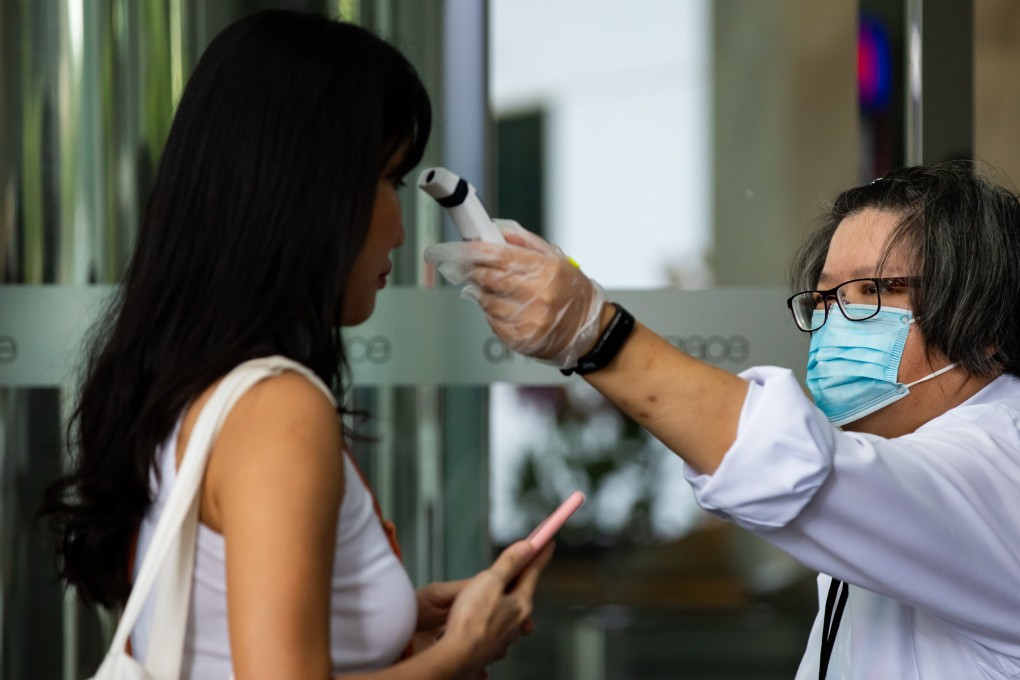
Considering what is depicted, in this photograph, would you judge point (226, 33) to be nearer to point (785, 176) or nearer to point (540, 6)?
point (540, 6)

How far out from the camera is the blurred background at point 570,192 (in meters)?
2.50


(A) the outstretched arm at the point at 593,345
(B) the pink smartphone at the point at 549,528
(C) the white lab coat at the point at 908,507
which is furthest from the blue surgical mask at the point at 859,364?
(B) the pink smartphone at the point at 549,528

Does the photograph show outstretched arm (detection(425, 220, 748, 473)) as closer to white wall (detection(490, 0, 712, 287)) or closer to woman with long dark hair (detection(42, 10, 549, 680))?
woman with long dark hair (detection(42, 10, 549, 680))

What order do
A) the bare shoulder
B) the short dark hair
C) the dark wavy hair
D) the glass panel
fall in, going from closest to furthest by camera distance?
the bare shoulder, the dark wavy hair, the short dark hair, the glass panel

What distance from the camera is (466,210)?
1.23 metres

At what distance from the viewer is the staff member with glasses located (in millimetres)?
1202

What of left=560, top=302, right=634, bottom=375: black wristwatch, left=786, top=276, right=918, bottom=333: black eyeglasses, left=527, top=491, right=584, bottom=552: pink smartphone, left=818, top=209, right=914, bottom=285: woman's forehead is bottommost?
left=527, top=491, right=584, bottom=552: pink smartphone

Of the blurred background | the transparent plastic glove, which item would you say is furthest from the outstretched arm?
the blurred background

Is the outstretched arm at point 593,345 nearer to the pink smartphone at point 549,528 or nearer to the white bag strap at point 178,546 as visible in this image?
the pink smartphone at point 549,528

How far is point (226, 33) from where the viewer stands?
1154 millimetres

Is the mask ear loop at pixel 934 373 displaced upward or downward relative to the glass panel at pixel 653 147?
downward

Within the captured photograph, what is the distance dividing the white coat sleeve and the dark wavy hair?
46 centimetres

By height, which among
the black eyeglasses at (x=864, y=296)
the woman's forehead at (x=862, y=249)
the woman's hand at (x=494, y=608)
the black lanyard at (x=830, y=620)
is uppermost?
the woman's forehead at (x=862, y=249)

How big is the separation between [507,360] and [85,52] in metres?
1.16
